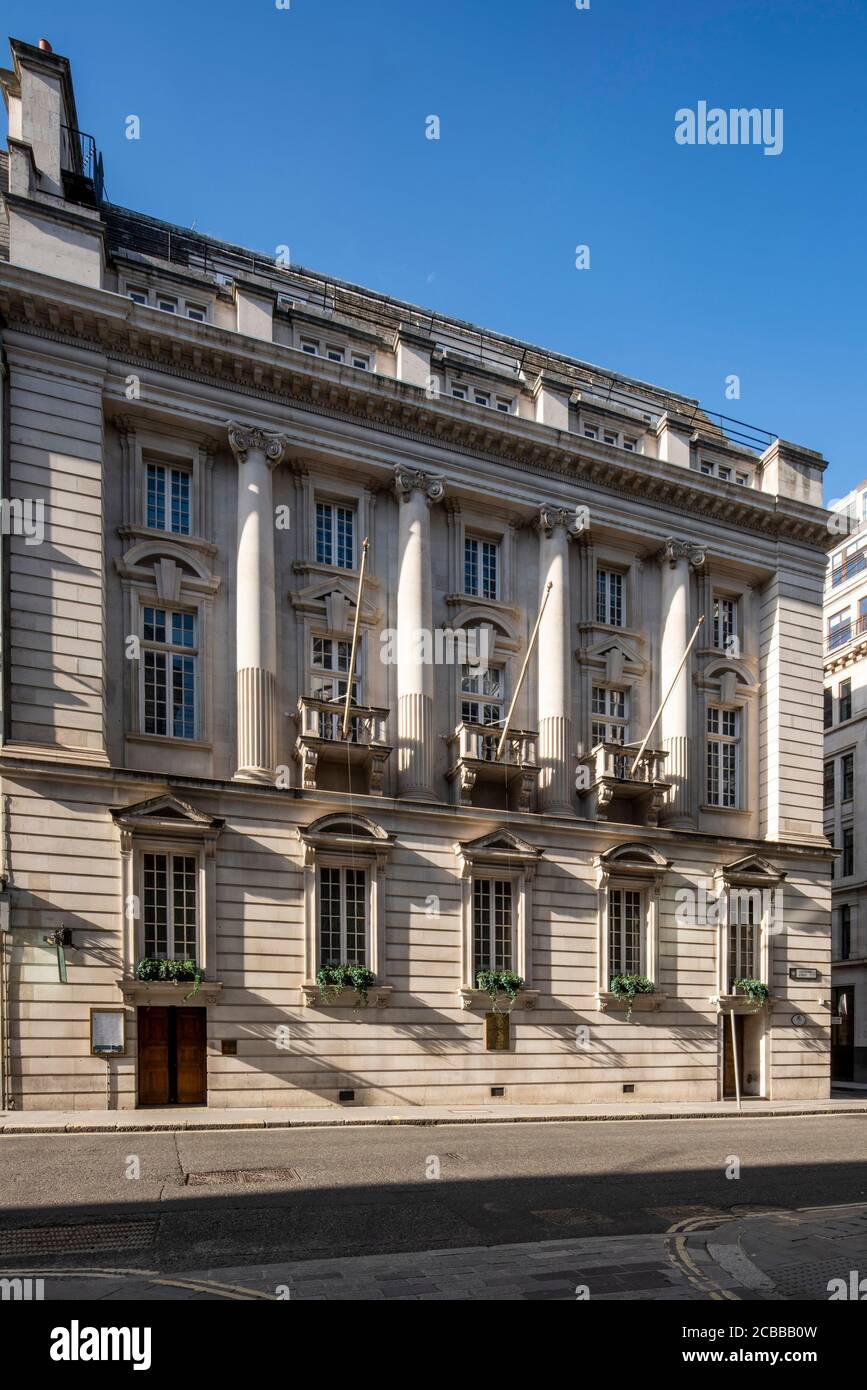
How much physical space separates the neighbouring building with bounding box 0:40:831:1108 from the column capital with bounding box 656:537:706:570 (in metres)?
0.24

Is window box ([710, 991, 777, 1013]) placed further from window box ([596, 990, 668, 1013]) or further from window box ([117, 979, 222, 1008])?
window box ([117, 979, 222, 1008])

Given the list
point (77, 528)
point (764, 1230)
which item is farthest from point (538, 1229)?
point (77, 528)

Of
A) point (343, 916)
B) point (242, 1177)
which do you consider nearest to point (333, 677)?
point (343, 916)

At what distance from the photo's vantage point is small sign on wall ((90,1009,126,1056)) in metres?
25.1

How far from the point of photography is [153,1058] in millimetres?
26172

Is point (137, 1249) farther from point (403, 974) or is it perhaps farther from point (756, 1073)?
point (756, 1073)

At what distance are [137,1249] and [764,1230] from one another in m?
7.00

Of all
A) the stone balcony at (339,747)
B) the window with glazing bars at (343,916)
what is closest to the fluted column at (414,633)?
the stone balcony at (339,747)

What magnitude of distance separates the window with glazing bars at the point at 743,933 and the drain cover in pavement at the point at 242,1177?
22.1 m

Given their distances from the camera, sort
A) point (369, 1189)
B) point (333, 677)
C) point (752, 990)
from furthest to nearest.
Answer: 1. point (752, 990)
2. point (333, 677)
3. point (369, 1189)

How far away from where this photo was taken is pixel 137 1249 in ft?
35.8

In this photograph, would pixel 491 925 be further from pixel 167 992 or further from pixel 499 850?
pixel 167 992

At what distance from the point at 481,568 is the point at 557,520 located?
301cm
